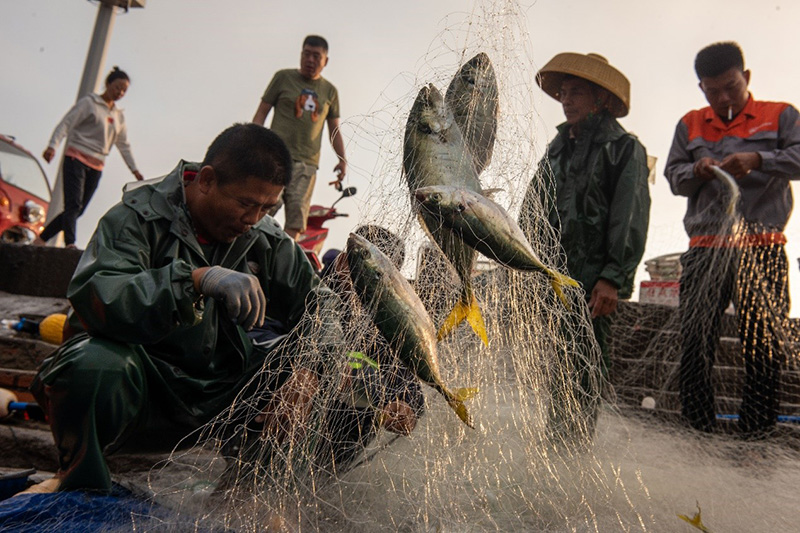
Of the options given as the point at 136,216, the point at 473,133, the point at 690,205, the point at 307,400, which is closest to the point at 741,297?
the point at 690,205

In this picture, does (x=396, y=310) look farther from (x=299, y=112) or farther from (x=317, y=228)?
(x=317, y=228)

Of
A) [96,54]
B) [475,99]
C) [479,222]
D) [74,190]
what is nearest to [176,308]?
[479,222]

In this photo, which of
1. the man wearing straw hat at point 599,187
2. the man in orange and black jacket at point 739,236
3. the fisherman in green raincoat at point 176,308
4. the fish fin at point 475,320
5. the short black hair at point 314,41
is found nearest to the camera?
the fish fin at point 475,320

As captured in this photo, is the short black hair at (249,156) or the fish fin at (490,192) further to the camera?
the short black hair at (249,156)

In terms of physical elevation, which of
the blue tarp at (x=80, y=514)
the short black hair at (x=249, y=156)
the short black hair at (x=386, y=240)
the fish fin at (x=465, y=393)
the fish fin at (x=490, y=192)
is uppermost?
the short black hair at (x=249, y=156)

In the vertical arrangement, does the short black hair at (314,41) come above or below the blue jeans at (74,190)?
above

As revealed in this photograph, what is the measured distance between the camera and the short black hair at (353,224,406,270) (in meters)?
2.43

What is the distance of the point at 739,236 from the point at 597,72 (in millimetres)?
1807

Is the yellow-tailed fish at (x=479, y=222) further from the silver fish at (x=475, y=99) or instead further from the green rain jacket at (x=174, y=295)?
the green rain jacket at (x=174, y=295)

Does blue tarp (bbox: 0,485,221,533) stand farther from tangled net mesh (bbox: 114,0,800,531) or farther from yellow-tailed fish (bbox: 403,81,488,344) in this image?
yellow-tailed fish (bbox: 403,81,488,344)

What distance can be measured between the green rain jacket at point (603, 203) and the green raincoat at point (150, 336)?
6.07 ft

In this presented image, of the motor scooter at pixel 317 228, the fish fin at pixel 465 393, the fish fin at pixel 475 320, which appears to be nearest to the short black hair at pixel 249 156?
the fish fin at pixel 475 320

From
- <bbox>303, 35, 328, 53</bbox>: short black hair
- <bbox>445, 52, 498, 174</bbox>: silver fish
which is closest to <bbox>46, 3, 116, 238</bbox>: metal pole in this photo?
<bbox>303, 35, 328, 53</bbox>: short black hair

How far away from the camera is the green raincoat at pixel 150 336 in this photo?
2410 millimetres
